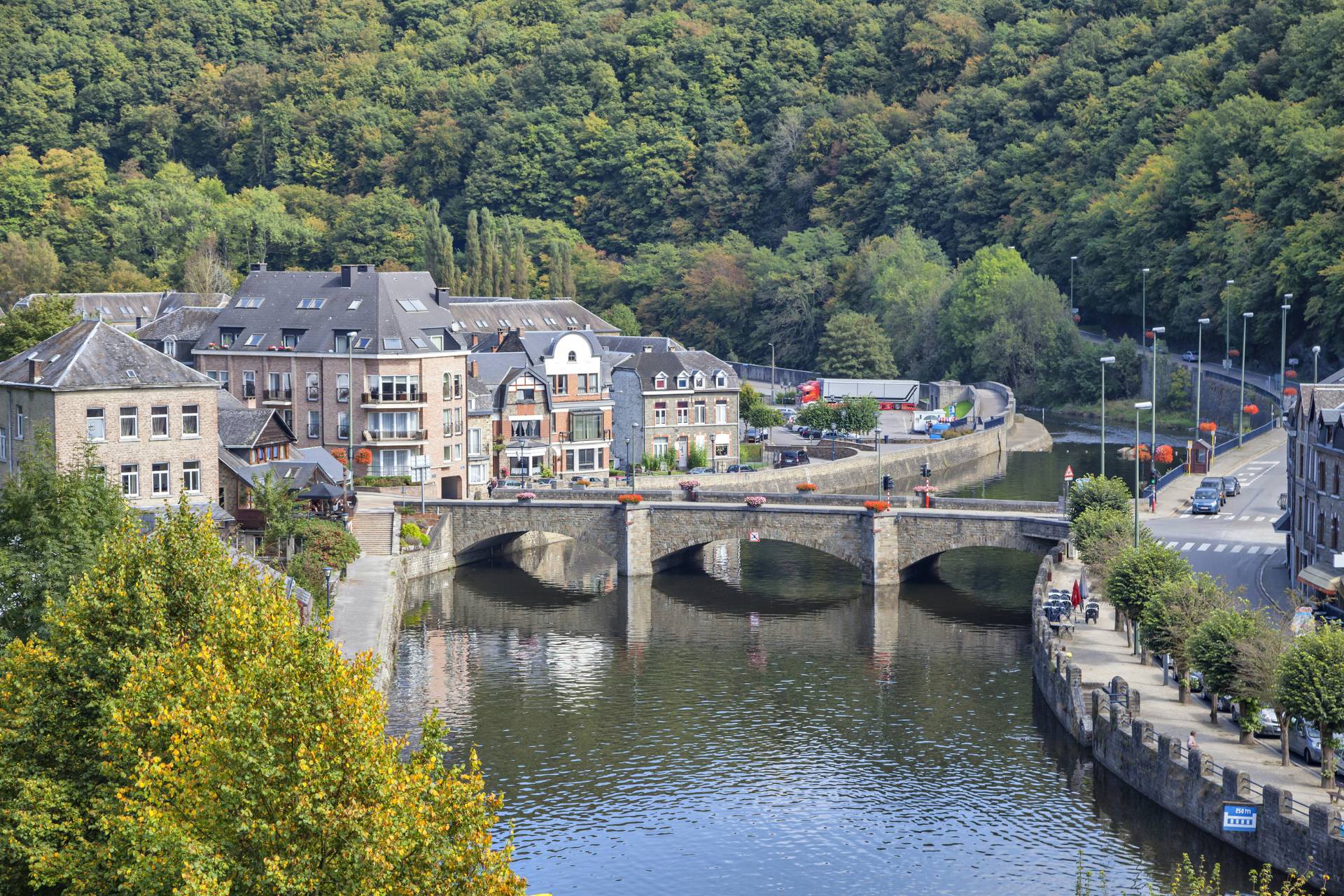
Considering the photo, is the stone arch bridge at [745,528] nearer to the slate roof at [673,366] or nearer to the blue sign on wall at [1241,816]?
the slate roof at [673,366]

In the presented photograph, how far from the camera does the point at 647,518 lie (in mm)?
86500

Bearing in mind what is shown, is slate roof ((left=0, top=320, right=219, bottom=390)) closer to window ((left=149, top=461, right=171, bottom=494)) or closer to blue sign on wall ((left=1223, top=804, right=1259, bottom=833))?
window ((left=149, top=461, right=171, bottom=494))

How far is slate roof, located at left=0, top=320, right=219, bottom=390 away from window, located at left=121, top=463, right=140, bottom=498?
3.28 m

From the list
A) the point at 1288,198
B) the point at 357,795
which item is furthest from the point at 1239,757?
the point at 1288,198

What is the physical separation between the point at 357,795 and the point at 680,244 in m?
166

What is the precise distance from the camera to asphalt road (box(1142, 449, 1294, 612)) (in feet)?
232

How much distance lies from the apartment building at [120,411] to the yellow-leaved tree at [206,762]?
38.2 metres

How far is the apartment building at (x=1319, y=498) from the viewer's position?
65.5m

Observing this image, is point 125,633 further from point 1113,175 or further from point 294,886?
point 1113,175

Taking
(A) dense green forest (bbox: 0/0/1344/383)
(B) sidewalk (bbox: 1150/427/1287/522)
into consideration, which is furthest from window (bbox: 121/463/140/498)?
(A) dense green forest (bbox: 0/0/1344/383)

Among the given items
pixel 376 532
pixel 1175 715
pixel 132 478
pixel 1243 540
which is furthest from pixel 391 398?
pixel 1175 715

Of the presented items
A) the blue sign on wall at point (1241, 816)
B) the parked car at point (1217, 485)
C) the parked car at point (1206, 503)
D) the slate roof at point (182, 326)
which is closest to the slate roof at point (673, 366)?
the slate roof at point (182, 326)

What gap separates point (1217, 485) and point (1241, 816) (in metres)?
47.4

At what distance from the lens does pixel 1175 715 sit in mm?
54375
